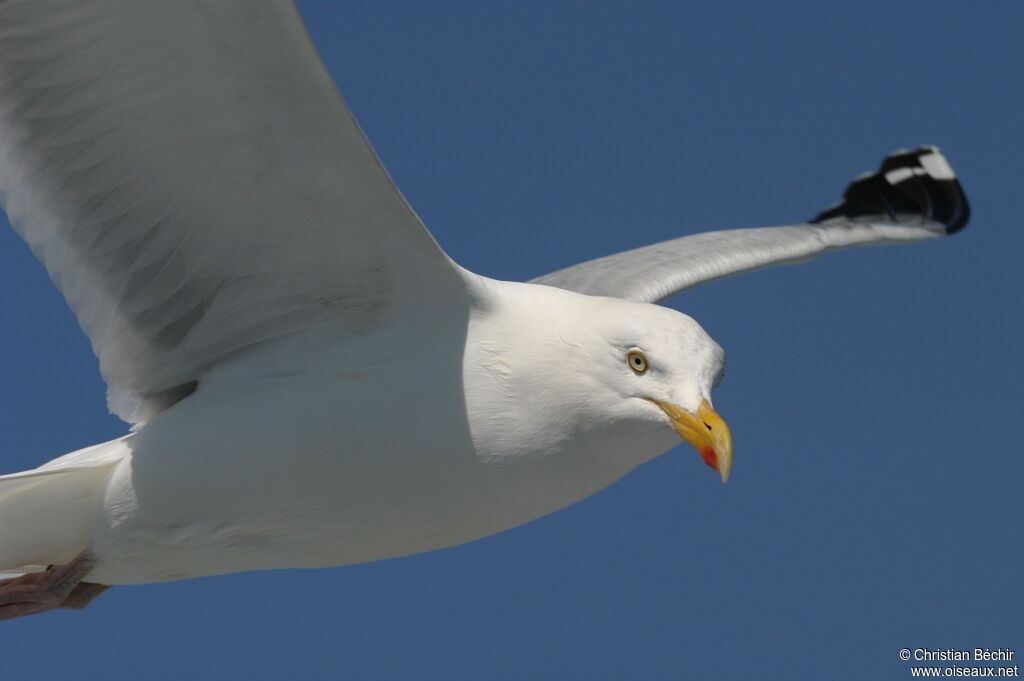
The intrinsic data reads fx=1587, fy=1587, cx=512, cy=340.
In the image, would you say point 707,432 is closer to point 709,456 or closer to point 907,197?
point 709,456

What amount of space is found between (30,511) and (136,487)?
44 centimetres

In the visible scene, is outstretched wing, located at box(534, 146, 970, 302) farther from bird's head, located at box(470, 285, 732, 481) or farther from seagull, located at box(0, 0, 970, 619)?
seagull, located at box(0, 0, 970, 619)

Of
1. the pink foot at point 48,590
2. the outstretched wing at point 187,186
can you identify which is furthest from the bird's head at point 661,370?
the pink foot at point 48,590

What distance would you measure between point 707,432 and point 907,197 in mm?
4958

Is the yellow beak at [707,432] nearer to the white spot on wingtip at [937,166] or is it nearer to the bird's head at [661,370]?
the bird's head at [661,370]

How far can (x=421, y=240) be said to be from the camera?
515cm

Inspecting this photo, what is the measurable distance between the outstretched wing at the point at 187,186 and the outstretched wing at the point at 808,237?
1852 millimetres

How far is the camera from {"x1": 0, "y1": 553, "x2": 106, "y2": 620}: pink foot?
5.65 metres

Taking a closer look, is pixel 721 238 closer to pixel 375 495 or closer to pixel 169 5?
pixel 375 495

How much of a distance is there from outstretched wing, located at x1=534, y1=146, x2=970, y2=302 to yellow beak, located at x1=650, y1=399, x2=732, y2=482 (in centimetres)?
178

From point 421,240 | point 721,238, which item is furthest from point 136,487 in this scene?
point 721,238

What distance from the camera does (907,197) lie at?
31.1 ft

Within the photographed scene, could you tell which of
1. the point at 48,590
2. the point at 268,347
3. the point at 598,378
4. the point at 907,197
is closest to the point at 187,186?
the point at 268,347

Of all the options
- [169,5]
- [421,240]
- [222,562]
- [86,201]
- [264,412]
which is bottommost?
[222,562]
